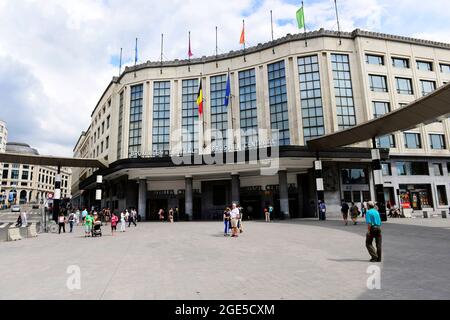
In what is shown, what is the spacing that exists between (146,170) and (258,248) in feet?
84.0

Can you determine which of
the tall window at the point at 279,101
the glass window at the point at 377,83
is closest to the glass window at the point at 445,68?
the glass window at the point at 377,83

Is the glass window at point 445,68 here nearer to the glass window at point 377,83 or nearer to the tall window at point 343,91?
the glass window at point 377,83

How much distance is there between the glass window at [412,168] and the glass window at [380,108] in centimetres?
704

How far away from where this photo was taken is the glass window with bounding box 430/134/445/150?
3997cm

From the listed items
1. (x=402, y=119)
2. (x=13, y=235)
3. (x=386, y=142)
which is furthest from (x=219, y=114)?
(x=13, y=235)

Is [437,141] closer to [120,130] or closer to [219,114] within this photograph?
[219,114]

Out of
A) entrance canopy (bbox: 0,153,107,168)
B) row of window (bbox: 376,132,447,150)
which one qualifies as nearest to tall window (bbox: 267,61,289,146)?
row of window (bbox: 376,132,447,150)

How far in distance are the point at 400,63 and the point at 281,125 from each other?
778 inches

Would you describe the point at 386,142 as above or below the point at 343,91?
below

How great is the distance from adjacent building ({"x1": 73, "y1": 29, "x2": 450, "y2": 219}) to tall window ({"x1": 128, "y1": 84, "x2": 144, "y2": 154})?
17 centimetres

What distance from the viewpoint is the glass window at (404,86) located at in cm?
4000

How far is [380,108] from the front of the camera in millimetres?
38125

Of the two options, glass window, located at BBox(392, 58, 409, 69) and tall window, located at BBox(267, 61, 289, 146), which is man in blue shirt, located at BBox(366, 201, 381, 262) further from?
glass window, located at BBox(392, 58, 409, 69)

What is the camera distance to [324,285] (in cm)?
661
